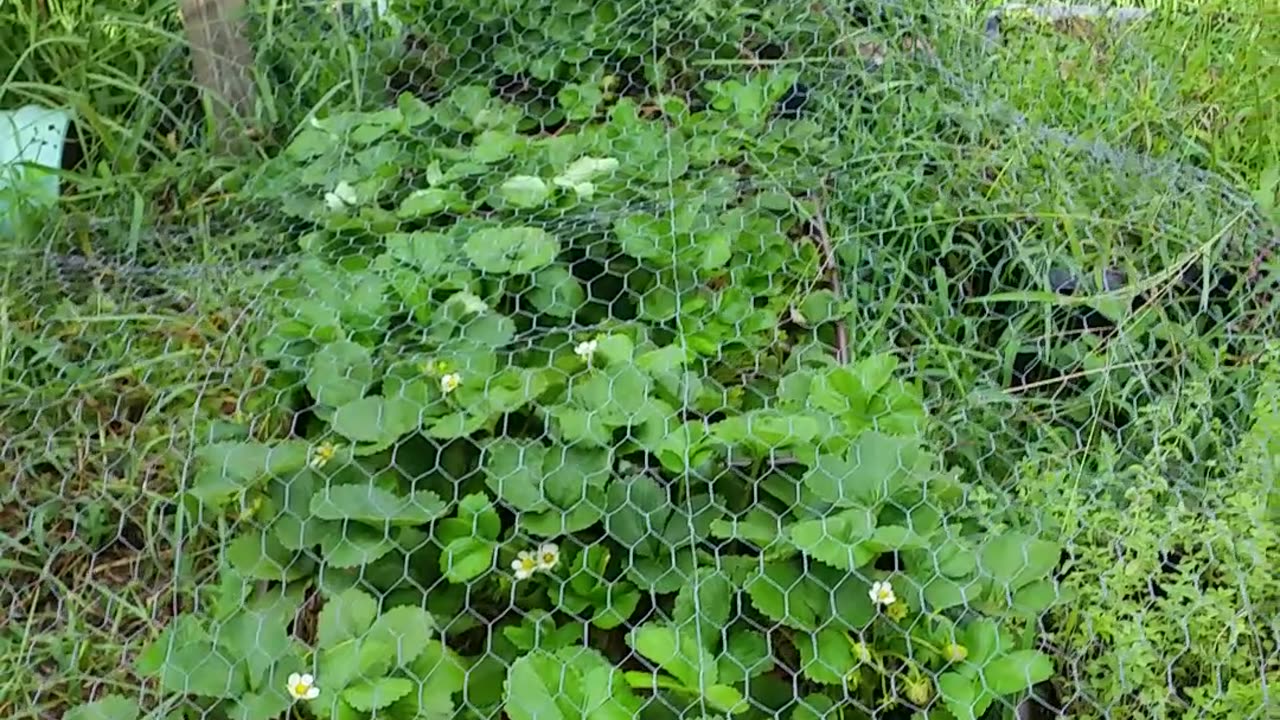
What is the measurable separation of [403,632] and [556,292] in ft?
1.59

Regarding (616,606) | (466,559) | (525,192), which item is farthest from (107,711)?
(525,192)

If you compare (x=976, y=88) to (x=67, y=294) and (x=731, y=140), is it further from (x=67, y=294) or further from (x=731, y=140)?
(x=67, y=294)

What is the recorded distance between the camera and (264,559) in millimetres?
1026

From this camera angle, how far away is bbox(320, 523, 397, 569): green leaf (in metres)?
0.98

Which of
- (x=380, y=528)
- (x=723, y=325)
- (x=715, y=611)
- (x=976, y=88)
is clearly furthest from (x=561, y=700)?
(x=976, y=88)

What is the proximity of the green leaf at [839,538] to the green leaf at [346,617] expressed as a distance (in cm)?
36

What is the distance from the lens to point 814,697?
885mm

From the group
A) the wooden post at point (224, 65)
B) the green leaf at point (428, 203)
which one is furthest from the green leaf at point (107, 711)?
the wooden post at point (224, 65)

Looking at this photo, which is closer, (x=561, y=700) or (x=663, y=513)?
(x=561, y=700)

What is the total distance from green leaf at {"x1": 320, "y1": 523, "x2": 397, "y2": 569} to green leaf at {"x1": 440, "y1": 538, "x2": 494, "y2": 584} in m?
0.06

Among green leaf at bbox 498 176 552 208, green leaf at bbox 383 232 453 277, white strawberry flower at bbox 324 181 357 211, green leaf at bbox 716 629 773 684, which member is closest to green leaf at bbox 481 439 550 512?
green leaf at bbox 716 629 773 684

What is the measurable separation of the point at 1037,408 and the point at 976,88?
1.93ft

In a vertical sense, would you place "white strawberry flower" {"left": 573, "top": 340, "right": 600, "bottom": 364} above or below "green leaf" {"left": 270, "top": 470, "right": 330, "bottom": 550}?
above

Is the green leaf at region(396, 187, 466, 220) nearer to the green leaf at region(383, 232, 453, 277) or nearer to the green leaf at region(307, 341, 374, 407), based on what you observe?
Answer: the green leaf at region(383, 232, 453, 277)
